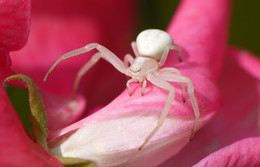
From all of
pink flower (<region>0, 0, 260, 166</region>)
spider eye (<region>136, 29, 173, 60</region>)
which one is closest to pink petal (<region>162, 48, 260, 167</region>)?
pink flower (<region>0, 0, 260, 166</region>)

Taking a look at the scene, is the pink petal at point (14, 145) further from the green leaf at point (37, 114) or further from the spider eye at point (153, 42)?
the spider eye at point (153, 42)

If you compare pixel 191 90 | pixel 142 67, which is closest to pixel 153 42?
pixel 142 67

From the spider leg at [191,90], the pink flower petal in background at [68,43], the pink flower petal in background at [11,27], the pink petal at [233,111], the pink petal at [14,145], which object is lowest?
the pink petal at [233,111]

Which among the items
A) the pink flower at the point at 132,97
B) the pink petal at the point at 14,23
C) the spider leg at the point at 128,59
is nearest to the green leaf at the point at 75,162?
the pink flower at the point at 132,97

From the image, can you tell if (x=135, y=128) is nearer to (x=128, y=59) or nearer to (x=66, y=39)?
(x=128, y=59)

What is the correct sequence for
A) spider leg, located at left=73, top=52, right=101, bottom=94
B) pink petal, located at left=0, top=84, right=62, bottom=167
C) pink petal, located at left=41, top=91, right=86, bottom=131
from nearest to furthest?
pink petal, located at left=0, top=84, right=62, bottom=167 < pink petal, located at left=41, top=91, right=86, bottom=131 < spider leg, located at left=73, top=52, right=101, bottom=94

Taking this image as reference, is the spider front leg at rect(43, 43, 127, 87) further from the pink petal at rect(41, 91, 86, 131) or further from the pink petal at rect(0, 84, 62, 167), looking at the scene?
the pink petal at rect(0, 84, 62, 167)

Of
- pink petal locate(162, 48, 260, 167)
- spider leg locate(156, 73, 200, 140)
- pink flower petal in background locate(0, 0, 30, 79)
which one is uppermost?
pink flower petal in background locate(0, 0, 30, 79)

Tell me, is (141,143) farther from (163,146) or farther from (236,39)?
(236,39)
